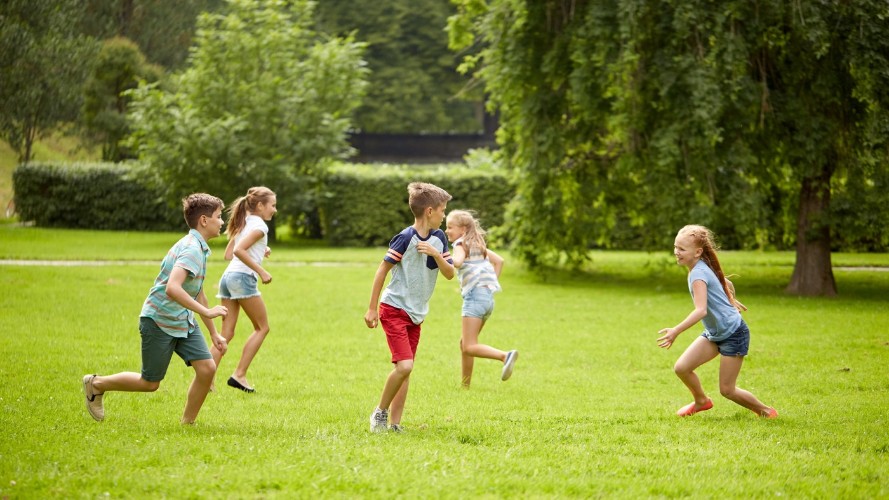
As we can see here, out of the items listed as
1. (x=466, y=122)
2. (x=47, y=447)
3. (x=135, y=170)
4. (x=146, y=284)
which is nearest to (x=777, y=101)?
(x=146, y=284)

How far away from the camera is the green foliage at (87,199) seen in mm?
30969

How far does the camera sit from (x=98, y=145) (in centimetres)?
3838

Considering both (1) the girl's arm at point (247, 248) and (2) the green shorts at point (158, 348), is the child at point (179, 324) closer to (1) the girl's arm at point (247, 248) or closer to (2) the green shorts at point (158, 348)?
(2) the green shorts at point (158, 348)

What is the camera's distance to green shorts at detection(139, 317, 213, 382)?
22.1ft

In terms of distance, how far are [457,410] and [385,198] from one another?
19965 millimetres

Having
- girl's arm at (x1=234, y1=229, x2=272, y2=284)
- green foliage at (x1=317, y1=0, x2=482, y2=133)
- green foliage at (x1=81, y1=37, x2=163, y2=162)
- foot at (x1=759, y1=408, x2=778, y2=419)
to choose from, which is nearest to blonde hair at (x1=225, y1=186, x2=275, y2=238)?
girl's arm at (x1=234, y1=229, x2=272, y2=284)

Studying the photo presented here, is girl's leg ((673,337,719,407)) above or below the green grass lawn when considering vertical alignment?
above

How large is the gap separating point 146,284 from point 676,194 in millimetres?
9509

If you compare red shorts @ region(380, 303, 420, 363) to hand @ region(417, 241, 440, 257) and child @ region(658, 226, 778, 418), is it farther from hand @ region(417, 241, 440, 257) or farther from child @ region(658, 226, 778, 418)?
child @ region(658, 226, 778, 418)

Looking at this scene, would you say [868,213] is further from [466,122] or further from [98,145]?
[466,122]

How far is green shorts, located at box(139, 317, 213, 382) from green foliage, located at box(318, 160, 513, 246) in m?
20.7

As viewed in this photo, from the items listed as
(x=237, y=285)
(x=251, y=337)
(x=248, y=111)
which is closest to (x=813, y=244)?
(x=251, y=337)

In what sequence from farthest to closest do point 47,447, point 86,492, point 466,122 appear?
1. point 466,122
2. point 47,447
3. point 86,492

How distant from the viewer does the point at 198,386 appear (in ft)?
22.6
